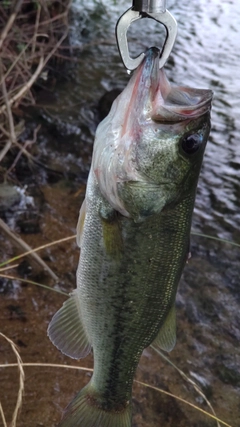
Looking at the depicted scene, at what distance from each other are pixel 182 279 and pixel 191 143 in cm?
331

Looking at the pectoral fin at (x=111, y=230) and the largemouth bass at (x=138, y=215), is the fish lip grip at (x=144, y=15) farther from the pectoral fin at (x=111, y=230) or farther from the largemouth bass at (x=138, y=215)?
the pectoral fin at (x=111, y=230)

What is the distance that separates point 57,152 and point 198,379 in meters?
3.71

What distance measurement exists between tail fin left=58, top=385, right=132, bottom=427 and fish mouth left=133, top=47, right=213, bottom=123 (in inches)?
40.4

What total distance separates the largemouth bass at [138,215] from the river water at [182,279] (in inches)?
68.7

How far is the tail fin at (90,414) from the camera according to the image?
5.78 feet

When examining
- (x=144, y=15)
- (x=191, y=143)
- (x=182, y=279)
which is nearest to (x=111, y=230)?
(x=191, y=143)

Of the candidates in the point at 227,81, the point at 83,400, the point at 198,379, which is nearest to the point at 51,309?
the point at 198,379

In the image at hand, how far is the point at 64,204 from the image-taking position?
5.42 metres

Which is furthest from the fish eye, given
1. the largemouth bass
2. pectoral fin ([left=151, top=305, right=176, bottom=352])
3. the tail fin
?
the tail fin

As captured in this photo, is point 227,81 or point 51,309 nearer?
point 51,309

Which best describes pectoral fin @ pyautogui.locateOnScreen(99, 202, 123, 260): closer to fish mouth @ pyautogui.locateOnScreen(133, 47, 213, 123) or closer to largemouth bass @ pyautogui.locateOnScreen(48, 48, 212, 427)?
largemouth bass @ pyautogui.locateOnScreen(48, 48, 212, 427)

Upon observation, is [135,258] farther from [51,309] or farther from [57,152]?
[57,152]

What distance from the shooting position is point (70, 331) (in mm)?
1800

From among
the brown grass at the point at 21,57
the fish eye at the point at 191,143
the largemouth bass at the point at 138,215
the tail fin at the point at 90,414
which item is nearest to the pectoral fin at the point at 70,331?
the largemouth bass at the point at 138,215
